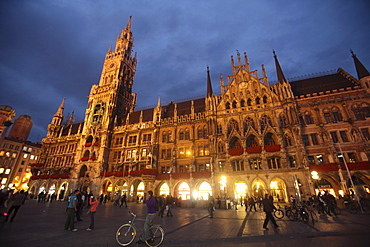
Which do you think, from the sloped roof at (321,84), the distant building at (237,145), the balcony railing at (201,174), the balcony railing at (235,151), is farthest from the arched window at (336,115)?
the balcony railing at (201,174)

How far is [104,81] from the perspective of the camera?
5950 centimetres

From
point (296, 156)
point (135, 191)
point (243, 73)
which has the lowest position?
point (135, 191)

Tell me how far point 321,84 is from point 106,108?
52.1m

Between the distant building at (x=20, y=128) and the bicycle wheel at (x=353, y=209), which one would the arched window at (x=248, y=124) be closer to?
the bicycle wheel at (x=353, y=209)

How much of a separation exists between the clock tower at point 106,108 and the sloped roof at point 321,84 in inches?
1783

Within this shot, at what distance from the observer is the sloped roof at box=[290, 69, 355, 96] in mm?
33781

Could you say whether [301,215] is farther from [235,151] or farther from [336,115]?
[336,115]

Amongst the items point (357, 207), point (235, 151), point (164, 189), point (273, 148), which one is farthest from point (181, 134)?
point (357, 207)

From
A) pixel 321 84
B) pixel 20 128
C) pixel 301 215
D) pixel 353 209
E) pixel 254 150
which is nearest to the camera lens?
pixel 301 215

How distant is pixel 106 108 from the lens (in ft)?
169

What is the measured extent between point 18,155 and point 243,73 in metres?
83.5

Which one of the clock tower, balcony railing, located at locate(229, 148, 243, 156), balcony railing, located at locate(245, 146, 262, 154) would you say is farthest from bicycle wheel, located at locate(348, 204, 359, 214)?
the clock tower

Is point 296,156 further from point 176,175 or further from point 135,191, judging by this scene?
point 135,191

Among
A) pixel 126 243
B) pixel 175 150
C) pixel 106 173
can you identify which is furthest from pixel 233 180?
pixel 106 173
